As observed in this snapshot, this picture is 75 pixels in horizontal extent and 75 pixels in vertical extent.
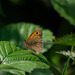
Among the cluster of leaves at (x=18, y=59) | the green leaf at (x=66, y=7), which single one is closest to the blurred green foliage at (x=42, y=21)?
the green leaf at (x=66, y=7)

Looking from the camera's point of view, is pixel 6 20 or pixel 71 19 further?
pixel 6 20

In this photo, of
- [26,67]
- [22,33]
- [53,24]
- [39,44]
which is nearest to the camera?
[26,67]

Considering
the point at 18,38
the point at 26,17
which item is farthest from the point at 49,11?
the point at 18,38

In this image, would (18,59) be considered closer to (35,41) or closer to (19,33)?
(35,41)

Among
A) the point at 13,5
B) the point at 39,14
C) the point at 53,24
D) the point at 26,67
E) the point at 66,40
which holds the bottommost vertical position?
the point at 26,67

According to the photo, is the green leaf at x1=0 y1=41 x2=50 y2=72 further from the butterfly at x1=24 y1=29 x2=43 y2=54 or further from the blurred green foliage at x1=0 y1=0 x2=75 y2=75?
the blurred green foliage at x1=0 y1=0 x2=75 y2=75

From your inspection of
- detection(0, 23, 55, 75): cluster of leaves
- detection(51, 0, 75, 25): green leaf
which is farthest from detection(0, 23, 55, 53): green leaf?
detection(0, 23, 55, 75): cluster of leaves

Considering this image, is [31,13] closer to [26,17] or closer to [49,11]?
[26,17]
